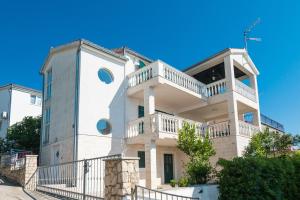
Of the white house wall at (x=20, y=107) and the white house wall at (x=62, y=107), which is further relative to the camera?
the white house wall at (x=20, y=107)

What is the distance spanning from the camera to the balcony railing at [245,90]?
19531 mm

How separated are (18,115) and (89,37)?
1620cm

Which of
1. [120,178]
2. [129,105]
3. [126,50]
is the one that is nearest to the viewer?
[120,178]

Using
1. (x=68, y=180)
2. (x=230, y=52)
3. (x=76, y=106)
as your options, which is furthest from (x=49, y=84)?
(x=230, y=52)

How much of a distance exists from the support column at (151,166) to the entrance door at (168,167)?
4.40 metres

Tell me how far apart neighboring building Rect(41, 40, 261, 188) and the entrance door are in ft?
0.23

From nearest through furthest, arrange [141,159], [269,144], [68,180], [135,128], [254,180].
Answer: [254,180] → [68,180] → [135,128] → [269,144] → [141,159]

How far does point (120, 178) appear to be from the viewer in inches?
309

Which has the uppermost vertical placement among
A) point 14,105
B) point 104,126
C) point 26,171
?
point 14,105

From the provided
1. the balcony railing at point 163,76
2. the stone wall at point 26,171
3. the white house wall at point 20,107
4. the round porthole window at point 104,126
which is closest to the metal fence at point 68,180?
the stone wall at point 26,171

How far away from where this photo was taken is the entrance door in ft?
64.9

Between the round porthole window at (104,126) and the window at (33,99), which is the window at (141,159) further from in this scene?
the window at (33,99)

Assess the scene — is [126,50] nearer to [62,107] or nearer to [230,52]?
[62,107]

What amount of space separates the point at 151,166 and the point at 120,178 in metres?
7.85
